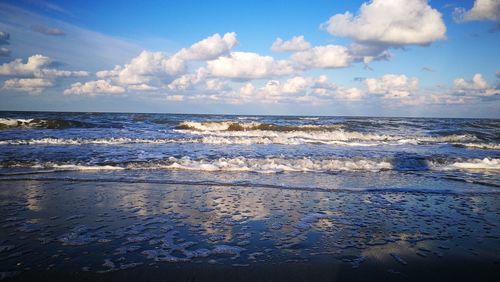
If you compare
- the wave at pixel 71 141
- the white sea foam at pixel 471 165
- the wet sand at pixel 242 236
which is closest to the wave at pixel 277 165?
the white sea foam at pixel 471 165

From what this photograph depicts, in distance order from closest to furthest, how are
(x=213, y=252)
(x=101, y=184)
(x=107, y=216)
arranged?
(x=213, y=252), (x=107, y=216), (x=101, y=184)

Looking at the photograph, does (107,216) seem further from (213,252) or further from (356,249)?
(356,249)

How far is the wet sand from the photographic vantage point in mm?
3271

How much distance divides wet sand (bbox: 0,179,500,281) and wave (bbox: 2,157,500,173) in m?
3.04

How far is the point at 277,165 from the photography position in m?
10.6

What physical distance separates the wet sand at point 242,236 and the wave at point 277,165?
3.04 meters

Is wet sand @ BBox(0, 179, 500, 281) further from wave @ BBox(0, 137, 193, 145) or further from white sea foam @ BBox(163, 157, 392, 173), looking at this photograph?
wave @ BBox(0, 137, 193, 145)

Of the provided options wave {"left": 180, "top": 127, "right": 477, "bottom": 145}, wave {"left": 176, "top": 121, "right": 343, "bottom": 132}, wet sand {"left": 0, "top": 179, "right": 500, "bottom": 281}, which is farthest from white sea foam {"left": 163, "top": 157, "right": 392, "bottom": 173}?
wave {"left": 176, "top": 121, "right": 343, "bottom": 132}

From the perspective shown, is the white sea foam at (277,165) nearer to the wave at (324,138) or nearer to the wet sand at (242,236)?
the wet sand at (242,236)

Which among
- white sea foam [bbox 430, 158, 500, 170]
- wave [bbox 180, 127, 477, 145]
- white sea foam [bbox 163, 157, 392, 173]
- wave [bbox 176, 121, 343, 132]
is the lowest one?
white sea foam [bbox 430, 158, 500, 170]

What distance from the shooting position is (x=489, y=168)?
36.8ft

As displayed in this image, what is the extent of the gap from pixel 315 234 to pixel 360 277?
120 centimetres

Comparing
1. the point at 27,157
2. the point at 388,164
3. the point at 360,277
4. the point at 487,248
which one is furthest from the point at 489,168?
the point at 27,157

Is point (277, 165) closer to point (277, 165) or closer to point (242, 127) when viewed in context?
point (277, 165)
